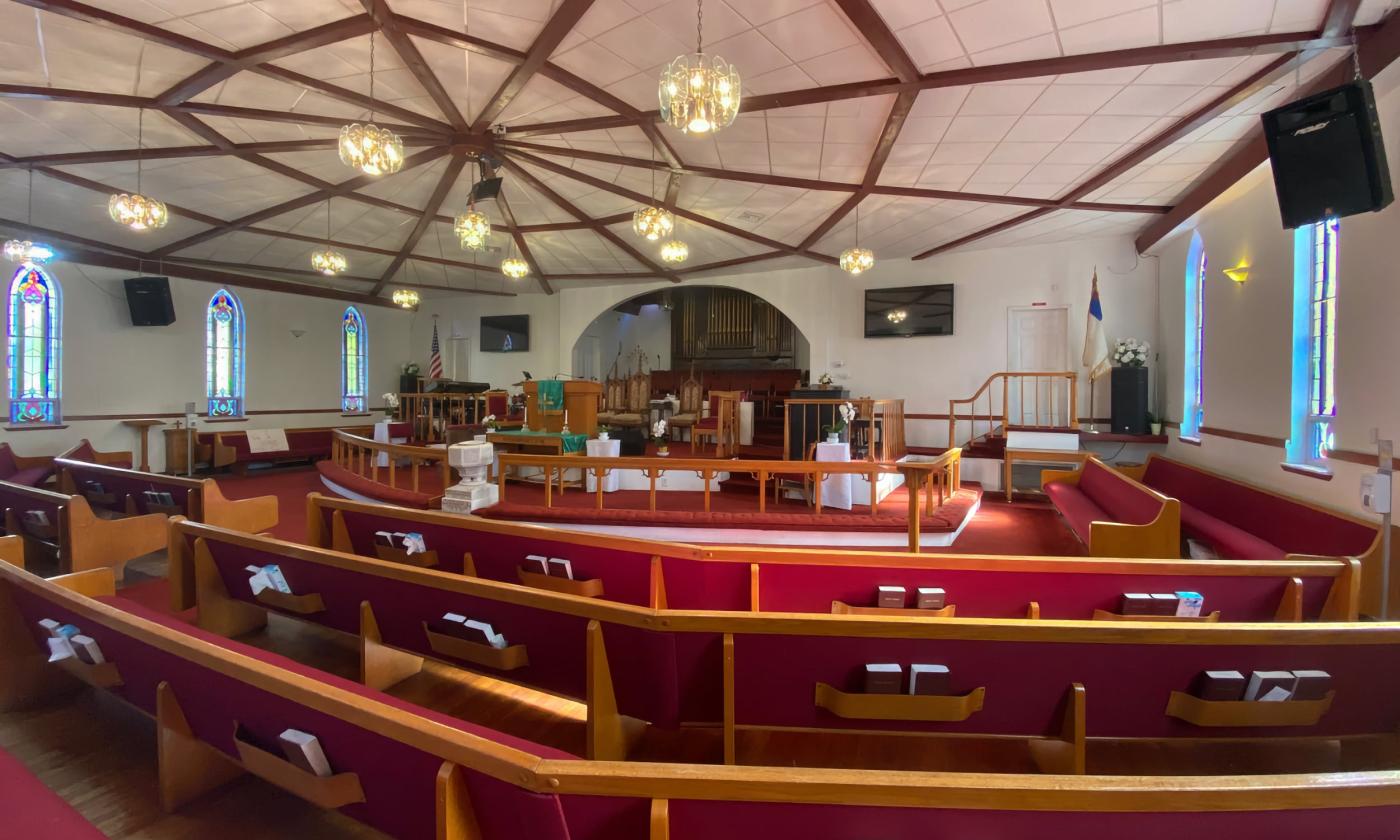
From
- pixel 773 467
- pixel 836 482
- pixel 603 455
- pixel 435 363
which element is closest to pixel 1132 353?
pixel 836 482

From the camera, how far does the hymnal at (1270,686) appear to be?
145cm

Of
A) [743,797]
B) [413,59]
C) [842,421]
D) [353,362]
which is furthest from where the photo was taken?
[353,362]

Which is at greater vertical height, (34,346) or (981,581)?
(34,346)

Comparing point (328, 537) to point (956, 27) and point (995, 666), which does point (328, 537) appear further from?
point (956, 27)

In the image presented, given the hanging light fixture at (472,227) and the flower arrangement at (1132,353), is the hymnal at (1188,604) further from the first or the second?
the flower arrangement at (1132,353)

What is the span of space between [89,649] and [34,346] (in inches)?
406

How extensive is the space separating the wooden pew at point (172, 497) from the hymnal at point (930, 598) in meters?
4.25

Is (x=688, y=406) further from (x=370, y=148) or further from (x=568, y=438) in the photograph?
(x=370, y=148)

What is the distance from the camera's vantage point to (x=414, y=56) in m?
4.14

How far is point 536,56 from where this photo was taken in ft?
13.2

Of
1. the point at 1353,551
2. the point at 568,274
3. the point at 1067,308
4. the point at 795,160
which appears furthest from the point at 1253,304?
the point at 568,274

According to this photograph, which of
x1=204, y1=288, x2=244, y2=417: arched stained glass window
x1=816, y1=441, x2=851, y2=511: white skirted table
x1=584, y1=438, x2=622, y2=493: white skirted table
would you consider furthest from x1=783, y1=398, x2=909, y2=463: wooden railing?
x1=204, y1=288, x2=244, y2=417: arched stained glass window

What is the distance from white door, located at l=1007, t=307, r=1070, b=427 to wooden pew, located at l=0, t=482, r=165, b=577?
964 cm

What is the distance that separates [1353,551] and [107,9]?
8354 millimetres
